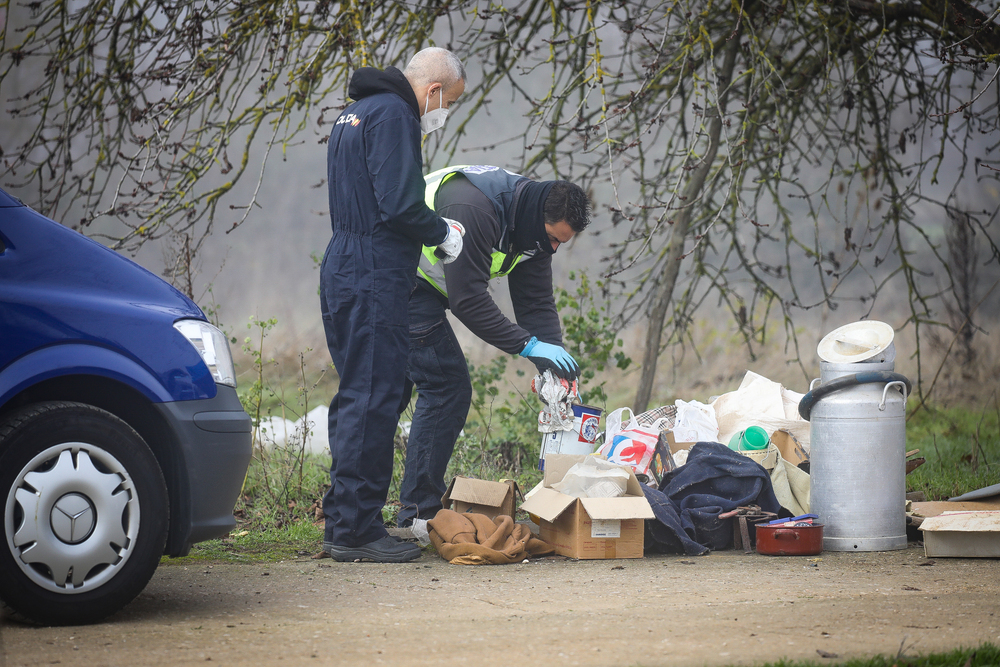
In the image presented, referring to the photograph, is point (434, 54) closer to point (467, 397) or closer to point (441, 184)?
point (441, 184)

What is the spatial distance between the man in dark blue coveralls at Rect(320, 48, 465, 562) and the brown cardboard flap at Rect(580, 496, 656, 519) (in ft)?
2.68

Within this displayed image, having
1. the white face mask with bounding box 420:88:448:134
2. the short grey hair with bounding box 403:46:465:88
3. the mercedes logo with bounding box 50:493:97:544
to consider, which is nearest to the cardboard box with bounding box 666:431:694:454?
the white face mask with bounding box 420:88:448:134

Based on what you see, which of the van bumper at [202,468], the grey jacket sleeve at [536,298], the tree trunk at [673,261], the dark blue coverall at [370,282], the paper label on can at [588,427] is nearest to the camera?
the van bumper at [202,468]

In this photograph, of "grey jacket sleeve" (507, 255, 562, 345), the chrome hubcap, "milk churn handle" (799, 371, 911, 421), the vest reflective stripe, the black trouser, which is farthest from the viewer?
"grey jacket sleeve" (507, 255, 562, 345)

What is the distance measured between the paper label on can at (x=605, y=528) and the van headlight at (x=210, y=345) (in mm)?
1809

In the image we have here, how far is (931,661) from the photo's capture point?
8.48 ft

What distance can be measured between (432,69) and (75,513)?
251 centimetres

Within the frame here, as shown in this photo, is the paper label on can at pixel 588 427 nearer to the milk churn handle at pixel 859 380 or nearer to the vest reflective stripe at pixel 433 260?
the vest reflective stripe at pixel 433 260

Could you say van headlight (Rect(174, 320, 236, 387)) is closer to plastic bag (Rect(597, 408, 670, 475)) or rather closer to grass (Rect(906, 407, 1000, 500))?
plastic bag (Rect(597, 408, 670, 475))

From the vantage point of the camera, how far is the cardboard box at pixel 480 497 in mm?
4462

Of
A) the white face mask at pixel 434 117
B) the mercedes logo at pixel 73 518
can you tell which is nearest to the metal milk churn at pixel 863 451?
the white face mask at pixel 434 117

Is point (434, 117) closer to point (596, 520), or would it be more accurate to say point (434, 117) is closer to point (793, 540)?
point (596, 520)

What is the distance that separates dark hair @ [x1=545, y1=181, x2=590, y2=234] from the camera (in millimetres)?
4496

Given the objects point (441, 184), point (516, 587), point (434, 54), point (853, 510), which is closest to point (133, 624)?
point (516, 587)
